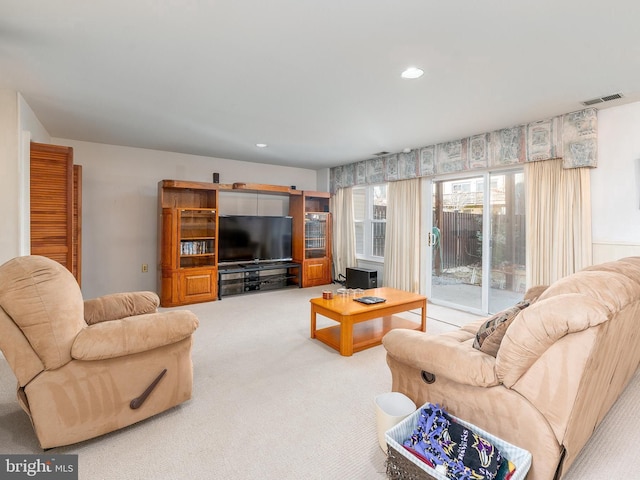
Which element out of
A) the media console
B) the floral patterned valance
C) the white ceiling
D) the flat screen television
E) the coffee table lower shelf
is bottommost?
the coffee table lower shelf

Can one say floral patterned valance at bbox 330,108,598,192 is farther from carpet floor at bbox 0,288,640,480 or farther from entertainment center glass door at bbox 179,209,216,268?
entertainment center glass door at bbox 179,209,216,268

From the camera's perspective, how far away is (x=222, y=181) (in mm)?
5875

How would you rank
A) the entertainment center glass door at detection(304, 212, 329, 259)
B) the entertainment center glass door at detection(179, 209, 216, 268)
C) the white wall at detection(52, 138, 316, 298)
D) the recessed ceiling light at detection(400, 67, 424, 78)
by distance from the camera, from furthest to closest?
the entertainment center glass door at detection(304, 212, 329, 259) < the entertainment center glass door at detection(179, 209, 216, 268) < the white wall at detection(52, 138, 316, 298) < the recessed ceiling light at detection(400, 67, 424, 78)

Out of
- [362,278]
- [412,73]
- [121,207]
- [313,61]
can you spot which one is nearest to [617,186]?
[412,73]

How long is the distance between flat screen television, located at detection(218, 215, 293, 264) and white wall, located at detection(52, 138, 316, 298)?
52 centimetres

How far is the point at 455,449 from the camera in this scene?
1418 mm

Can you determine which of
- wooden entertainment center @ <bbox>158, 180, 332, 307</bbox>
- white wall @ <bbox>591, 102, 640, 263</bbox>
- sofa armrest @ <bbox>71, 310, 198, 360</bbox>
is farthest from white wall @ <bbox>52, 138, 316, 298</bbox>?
white wall @ <bbox>591, 102, 640, 263</bbox>

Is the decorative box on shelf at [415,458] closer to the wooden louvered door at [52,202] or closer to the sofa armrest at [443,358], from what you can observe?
the sofa armrest at [443,358]

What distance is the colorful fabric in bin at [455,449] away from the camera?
1308mm

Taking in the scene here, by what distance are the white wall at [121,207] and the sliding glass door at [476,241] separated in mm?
3768

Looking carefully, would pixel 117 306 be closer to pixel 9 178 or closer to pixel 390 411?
pixel 9 178

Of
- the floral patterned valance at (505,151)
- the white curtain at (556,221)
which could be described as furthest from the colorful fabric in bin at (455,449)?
the floral patterned valance at (505,151)

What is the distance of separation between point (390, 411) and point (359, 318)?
130 centimetres

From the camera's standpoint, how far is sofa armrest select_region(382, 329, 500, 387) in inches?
59.2
